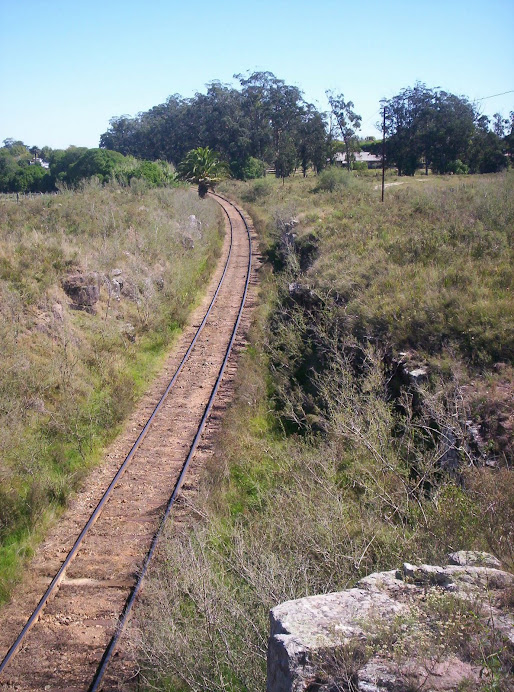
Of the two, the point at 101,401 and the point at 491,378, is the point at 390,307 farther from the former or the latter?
the point at 101,401

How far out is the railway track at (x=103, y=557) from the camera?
245 inches

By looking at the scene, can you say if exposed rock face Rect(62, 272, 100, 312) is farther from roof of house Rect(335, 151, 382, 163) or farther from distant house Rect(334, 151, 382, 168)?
roof of house Rect(335, 151, 382, 163)

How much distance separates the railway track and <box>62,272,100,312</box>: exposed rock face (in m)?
3.86

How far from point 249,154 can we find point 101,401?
66.4 m

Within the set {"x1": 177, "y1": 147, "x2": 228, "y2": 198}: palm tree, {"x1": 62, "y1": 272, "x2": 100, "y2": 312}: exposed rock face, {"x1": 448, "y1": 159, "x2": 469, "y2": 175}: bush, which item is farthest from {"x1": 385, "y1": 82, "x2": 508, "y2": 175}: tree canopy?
{"x1": 62, "y1": 272, "x2": 100, "y2": 312}: exposed rock face

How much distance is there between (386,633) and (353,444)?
16.8 feet

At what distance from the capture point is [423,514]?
5.86 m

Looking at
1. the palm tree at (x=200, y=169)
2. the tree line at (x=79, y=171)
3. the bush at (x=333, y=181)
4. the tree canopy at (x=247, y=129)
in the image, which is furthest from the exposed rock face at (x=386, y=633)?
the tree canopy at (x=247, y=129)

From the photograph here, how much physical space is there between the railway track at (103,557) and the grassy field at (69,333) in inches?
18.3

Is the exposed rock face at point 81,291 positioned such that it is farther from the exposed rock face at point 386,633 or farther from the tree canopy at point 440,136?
the tree canopy at point 440,136

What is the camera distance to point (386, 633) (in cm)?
381

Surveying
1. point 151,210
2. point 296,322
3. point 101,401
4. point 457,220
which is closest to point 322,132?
point 151,210

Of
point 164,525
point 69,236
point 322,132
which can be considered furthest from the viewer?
point 322,132

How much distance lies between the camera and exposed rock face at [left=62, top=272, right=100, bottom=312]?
1582cm
